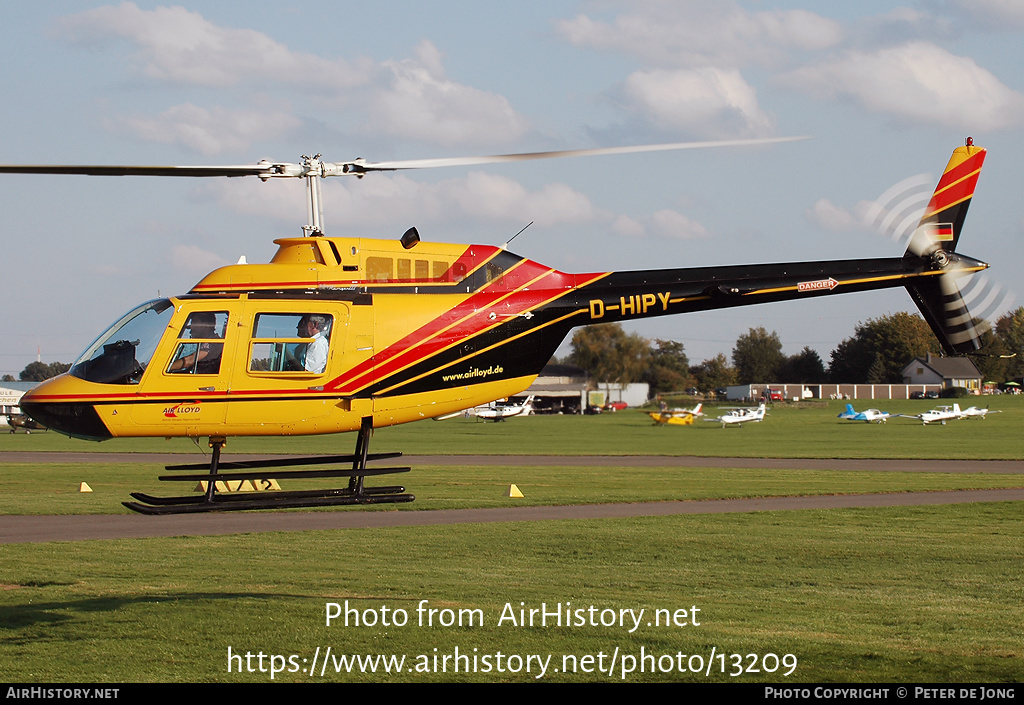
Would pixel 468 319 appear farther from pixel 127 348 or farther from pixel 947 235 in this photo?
pixel 947 235

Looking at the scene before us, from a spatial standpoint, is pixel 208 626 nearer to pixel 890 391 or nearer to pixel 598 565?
pixel 598 565

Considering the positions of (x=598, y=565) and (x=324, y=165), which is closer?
(x=324, y=165)

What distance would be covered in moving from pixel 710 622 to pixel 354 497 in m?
7.84

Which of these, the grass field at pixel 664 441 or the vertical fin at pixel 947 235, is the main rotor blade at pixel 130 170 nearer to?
the vertical fin at pixel 947 235

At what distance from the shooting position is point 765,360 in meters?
157

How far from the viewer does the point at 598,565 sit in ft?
78.7

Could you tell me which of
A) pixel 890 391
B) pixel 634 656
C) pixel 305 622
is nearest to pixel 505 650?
pixel 634 656

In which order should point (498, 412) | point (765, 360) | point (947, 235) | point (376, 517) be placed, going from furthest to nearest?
point (765, 360)
point (498, 412)
point (376, 517)
point (947, 235)

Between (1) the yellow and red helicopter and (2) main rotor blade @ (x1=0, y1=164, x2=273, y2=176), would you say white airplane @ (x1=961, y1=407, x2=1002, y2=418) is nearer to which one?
(1) the yellow and red helicopter

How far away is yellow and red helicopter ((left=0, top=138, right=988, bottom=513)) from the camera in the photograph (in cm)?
1327

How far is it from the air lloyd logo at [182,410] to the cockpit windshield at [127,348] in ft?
1.97

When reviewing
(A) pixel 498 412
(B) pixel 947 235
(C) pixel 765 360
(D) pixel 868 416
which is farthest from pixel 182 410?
(C) pixel 765 360

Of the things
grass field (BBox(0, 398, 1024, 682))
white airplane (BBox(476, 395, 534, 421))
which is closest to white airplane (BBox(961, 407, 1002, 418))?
white airplane (BBox(476, 395, 534, 421))

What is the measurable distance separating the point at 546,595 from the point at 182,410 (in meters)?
9.52
